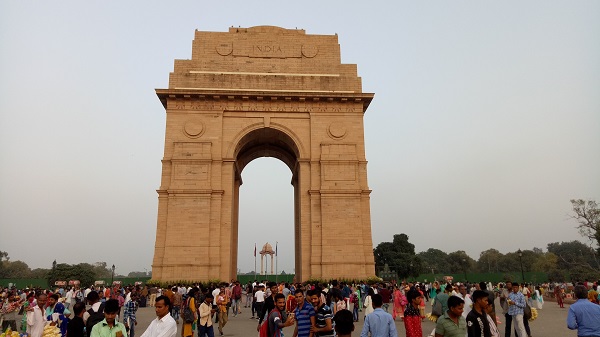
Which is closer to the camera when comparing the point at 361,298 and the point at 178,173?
the point at 361,298

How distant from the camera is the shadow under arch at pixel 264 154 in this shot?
2869 centimetres

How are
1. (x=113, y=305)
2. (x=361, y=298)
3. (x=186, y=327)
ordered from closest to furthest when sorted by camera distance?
(x=113, y=305) → (x=186, y=327) → (x=361, y=298)

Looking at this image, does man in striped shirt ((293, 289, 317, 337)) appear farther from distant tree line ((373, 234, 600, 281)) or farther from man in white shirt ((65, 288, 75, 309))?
distant tree line ((373, 234, 600, 281))

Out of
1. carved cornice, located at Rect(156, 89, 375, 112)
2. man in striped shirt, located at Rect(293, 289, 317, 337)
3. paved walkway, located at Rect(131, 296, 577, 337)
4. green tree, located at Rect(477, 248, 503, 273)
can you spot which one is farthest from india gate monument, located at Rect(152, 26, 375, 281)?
green tree, located at Rect(477, 248, 503, 273)

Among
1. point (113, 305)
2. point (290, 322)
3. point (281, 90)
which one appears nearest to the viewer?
point (113, 305)

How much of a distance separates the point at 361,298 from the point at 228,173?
11463 mm

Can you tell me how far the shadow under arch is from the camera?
94.1ft

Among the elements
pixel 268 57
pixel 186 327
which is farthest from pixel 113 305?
pixel 268 57

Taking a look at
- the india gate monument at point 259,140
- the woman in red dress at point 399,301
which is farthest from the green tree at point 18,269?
the woman in red dress at point 399,301

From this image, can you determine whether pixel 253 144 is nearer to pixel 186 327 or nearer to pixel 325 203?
pixel 325 203

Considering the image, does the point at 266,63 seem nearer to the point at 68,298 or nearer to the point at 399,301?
the point at 68,298

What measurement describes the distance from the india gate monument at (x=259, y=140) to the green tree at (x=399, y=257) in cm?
4802

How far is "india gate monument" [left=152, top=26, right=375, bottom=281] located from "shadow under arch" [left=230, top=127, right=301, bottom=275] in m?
0.19

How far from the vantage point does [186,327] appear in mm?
9633
